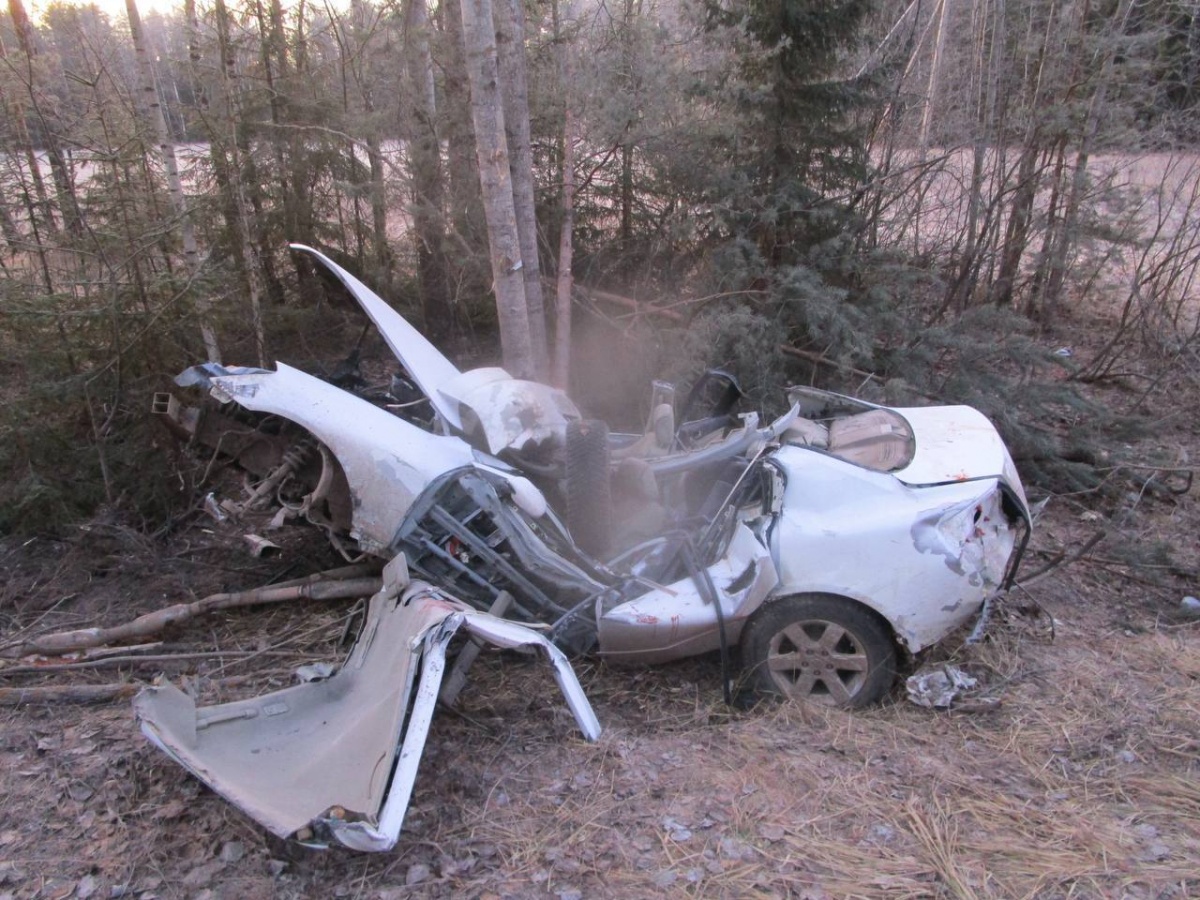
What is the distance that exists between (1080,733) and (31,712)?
481 cm

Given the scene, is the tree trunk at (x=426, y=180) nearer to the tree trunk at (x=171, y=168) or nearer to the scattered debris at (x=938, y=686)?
the tree trunk at (x=171, y=168)

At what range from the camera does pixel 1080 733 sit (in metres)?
3.49

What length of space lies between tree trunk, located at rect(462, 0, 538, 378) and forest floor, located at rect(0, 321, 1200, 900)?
265 centimetres

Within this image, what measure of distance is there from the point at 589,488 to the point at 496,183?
2974 mm

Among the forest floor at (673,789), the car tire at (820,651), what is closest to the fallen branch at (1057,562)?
the forest floor at (673,789)

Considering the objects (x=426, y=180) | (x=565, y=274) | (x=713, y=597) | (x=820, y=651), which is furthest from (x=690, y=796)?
(x=426, y=180)

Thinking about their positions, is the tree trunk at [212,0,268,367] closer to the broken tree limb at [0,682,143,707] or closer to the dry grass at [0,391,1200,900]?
the dry grass at [0,391,1200,900]

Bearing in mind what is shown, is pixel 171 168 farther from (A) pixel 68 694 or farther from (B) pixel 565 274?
(A) pixel 68 694

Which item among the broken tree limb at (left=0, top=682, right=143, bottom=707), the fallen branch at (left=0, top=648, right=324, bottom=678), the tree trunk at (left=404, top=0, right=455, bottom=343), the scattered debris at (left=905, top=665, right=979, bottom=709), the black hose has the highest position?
the tree trunk at (left=404, top=0, right=455, bottom=343)

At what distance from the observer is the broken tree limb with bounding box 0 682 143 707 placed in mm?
3600

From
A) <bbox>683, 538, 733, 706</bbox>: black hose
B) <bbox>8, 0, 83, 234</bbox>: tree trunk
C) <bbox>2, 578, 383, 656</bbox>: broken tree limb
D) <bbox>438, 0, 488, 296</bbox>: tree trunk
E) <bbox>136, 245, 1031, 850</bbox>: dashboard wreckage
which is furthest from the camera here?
<bbox>438, 0, 488, 296</bbox>: tree trunk

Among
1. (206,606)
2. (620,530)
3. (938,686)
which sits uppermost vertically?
(620,530)

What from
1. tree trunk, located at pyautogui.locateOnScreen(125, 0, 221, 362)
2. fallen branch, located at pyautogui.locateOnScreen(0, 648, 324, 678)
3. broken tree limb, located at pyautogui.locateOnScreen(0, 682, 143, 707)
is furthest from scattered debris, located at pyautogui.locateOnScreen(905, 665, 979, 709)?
tree trunk, located at pyautogui.locateOnScreen(125, 0, 221, 362)

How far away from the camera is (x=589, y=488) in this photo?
386 centimetres
